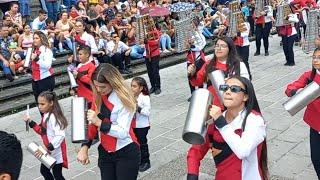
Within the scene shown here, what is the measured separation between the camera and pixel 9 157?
6.84ft

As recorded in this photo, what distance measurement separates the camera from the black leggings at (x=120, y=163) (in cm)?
431

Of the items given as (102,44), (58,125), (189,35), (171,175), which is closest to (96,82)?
(58,125)

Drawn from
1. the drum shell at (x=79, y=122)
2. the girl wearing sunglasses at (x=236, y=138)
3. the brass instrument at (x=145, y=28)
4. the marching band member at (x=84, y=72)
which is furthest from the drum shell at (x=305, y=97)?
the brass instrument at (x=145, y=28)

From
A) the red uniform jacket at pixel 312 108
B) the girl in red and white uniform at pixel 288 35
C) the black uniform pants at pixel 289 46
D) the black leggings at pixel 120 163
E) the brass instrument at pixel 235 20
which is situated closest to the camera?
the black leggings at pixel 120 163

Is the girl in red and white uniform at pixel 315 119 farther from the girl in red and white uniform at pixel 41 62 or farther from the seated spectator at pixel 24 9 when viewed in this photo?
the seated spectator at pixel 24 9

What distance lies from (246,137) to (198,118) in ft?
1.21

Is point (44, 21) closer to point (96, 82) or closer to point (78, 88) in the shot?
point (78, 88)

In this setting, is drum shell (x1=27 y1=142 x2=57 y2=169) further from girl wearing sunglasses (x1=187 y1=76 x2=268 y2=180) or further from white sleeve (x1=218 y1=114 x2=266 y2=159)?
white sleeve (x1=218 y1=114 x2=266 y2=159)

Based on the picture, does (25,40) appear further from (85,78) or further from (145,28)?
(85,78)

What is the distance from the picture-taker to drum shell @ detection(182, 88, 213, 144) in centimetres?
324

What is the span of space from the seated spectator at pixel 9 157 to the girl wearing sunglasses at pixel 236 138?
1.47 metres

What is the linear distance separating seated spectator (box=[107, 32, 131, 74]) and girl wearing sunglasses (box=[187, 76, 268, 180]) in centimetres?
949

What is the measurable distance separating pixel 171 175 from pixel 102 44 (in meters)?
7.16

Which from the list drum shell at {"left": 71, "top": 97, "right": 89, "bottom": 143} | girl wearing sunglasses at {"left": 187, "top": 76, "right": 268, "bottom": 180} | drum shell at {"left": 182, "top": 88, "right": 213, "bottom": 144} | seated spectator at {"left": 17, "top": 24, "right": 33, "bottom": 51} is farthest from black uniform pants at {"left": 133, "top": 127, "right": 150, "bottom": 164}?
seated spectator at {"left": 17, "top": 24, "right": 33, "bottom": 51}
